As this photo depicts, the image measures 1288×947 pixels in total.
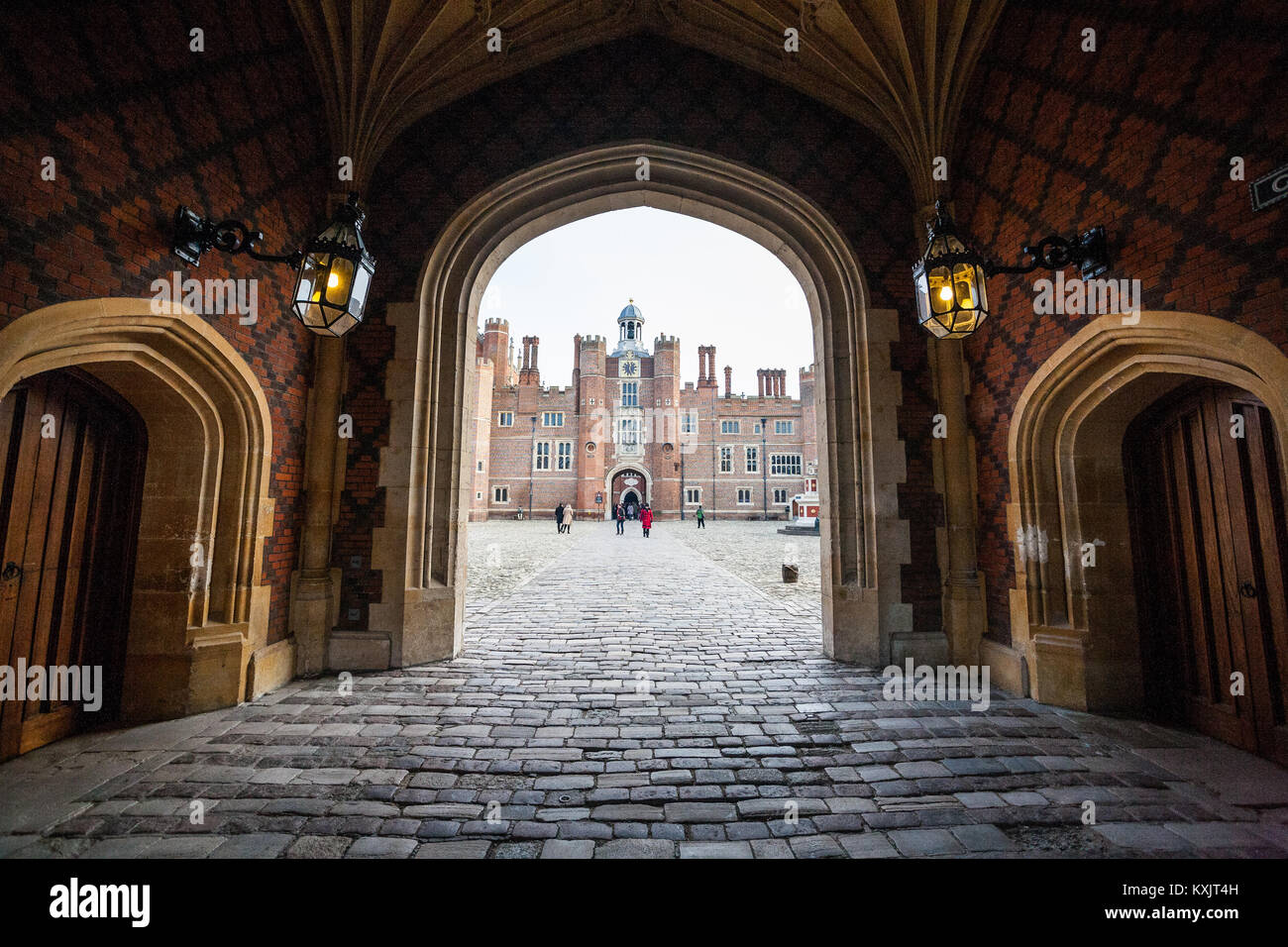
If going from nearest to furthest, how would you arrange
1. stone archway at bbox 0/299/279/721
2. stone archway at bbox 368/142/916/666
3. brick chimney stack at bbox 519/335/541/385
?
stone archway at bbox 0/299/279/721
stone archway at bbox 368/142/916/666
brick chimney stack at bbox 519/335/541/385

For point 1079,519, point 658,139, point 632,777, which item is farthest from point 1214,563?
point 658,139

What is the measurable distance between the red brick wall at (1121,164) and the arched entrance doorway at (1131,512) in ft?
0.69

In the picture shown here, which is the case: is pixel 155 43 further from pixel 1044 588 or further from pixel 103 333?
pixel 1044 588

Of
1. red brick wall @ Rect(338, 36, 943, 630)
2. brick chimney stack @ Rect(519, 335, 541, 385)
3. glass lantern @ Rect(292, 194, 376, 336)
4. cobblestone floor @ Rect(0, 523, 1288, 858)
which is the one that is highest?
brick chimney stack @ Rect(519, 335, 541, 385)

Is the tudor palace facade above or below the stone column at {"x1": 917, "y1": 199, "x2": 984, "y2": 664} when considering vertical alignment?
above

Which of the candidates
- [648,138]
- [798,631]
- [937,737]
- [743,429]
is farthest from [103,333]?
[743,429]

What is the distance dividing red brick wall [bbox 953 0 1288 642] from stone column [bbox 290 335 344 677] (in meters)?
5.92

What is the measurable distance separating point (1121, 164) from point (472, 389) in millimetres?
5368

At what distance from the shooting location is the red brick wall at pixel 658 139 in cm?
483

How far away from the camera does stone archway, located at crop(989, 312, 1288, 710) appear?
350cm

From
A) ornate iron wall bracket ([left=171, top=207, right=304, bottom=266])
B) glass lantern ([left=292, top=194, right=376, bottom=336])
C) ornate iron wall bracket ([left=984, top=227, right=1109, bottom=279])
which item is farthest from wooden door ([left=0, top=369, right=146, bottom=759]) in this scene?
ornate iron wall bracket ([left=984, top=227, right=1109, bottom=279])

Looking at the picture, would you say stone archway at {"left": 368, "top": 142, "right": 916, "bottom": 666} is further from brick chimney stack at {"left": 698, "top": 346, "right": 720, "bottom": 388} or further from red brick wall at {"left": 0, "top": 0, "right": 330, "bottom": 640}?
brick chimney stack at {"left": 698, "top": 346, "right": 720, "bottom": 388}

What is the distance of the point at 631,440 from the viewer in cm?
3653
